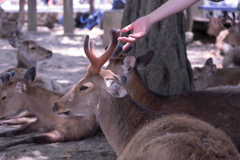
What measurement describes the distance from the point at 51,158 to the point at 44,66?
584 centimetres

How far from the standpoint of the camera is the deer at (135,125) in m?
3.19

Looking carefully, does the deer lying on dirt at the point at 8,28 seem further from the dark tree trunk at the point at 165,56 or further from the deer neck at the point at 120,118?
the deer neck at the point at 120,118

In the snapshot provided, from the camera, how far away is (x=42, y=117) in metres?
6.04

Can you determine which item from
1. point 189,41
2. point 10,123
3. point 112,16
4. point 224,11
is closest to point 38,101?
point 10,123

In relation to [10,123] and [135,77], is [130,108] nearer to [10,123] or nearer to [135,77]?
[135,77]

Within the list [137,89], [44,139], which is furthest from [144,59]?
[44,139]

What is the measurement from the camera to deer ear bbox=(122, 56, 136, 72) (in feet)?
17.7

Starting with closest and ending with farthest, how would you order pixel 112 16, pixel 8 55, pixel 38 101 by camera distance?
pixel 38 101 → pixel 8 55 → pixel 112 16

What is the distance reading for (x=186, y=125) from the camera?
11.6 feet

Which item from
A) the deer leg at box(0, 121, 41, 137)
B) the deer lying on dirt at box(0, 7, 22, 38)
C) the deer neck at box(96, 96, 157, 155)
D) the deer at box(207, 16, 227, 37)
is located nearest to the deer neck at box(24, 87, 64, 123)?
the deer leg at box(0, 121, 41, 137)

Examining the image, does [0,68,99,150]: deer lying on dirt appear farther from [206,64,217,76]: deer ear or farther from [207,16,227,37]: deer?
[207,16,227,37]: deer

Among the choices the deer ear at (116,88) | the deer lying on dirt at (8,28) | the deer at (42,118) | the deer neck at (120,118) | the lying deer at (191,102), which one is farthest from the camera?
the deer lying on dirt at (8,28)

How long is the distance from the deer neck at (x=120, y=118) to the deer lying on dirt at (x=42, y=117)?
1425mm

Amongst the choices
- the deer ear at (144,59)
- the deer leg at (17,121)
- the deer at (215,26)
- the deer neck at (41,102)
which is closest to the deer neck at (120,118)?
the deer ear at (144,59)
